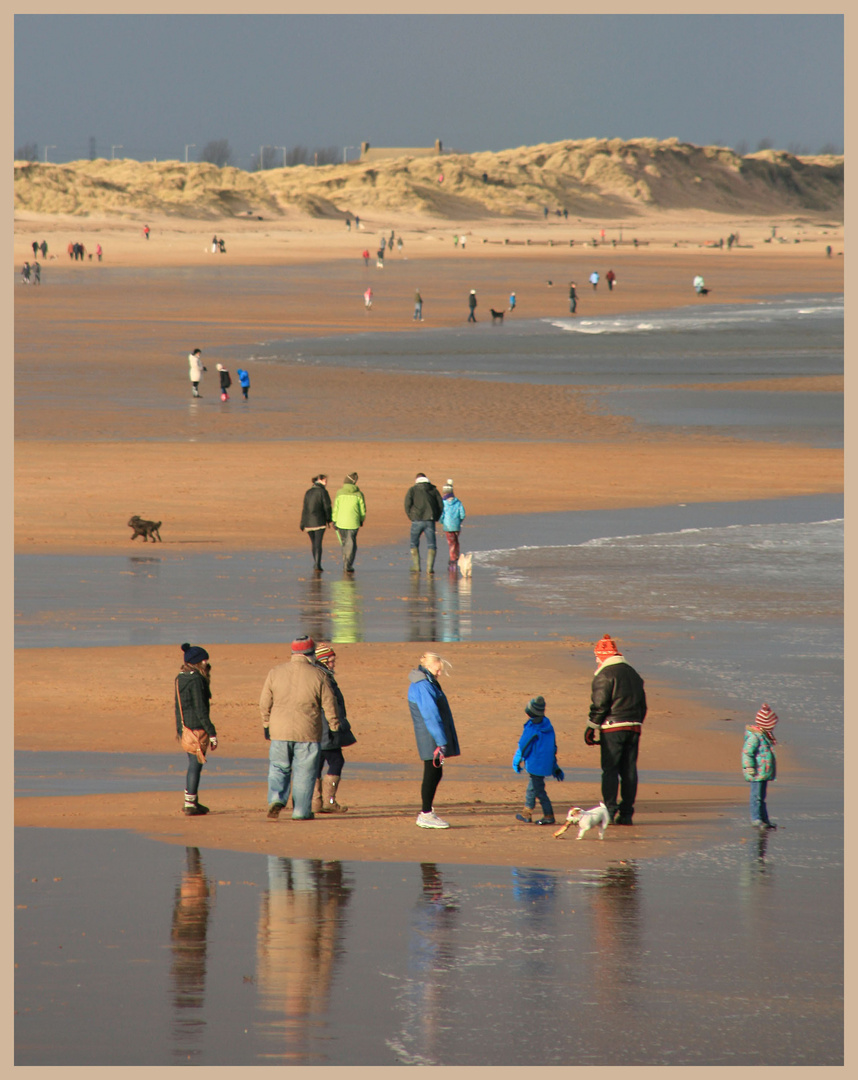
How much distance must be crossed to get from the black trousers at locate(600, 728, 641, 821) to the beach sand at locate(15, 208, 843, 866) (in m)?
0.29

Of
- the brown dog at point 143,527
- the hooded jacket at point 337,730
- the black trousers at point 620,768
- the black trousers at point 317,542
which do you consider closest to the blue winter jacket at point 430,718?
the hooded jacket at point 337,730

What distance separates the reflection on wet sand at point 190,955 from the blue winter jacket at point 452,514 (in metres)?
12.3

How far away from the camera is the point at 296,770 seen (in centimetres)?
1117

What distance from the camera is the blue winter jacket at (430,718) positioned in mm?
11047

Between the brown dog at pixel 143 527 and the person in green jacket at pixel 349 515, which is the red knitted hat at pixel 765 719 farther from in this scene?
the brown dog at pixel 143 527

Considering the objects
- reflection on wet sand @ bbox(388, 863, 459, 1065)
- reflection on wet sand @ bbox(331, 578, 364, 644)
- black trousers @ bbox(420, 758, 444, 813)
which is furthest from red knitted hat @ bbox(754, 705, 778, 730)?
reflection on wet sand @ bbox(331, 578, 364, 644)

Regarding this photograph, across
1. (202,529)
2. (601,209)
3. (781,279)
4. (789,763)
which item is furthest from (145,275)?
(601,209)

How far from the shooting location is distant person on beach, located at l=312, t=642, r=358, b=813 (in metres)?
11.3

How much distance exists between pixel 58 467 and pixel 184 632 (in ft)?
45.5

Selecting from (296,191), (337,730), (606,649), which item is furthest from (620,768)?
(296,191)

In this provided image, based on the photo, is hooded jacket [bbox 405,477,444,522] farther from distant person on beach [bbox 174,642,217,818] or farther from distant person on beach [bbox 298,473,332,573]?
distant person on beach [bbox 174,642,217,818]

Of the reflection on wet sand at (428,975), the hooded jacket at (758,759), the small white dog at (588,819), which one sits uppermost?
the hooded jacket at (758,759)

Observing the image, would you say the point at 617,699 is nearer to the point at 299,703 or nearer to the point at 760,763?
the point at 760,763

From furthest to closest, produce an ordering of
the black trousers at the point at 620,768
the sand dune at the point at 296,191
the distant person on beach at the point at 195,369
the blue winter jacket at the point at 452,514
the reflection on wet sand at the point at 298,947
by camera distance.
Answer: the sand dune at the point at 296,191, the distant person on beach at the point at 195,369, the blue winter jacket at the point at 452,514, the black trousers at the point at 620,768, the reflection on wet sand at the point at 298,947
